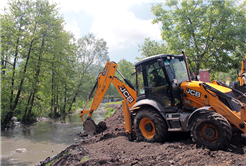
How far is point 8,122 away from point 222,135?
14.9 meters

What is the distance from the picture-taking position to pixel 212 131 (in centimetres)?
416

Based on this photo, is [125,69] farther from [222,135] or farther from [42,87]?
[222,135]

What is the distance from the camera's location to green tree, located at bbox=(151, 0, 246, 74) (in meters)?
12.2

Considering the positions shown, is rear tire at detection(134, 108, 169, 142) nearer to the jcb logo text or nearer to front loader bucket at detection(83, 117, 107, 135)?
the jcb logo text

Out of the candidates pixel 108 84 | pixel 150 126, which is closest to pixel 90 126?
pixel 108 84

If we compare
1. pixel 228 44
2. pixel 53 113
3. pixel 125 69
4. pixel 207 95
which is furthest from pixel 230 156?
pixel 125 69

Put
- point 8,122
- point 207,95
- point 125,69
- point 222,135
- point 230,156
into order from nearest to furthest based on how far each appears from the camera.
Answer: point 230,156 < point 222,135 < point 207,95 < point 8,122 < point 125,69

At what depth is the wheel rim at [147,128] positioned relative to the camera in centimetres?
569

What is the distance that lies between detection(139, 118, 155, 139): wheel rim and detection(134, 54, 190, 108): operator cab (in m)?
0.74

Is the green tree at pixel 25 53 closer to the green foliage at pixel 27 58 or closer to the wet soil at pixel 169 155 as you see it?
the green foliage at pixel 27 58

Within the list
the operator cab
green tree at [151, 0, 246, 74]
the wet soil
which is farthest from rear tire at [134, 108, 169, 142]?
green tree at [151, 0, 246, 74]

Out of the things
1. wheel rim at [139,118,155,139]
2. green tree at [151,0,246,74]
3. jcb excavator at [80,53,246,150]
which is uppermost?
green tree at [151,0,246,74]

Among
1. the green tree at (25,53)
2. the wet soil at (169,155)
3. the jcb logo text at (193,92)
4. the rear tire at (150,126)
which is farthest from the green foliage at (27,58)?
the jcb logo text at (193,92)

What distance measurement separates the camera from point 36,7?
15578 mm
